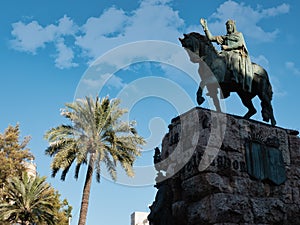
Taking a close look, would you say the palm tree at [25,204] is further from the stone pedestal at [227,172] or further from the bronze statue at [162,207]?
the stone pedestal at [227,172]

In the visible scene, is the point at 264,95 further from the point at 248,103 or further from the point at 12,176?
the point at 12,176

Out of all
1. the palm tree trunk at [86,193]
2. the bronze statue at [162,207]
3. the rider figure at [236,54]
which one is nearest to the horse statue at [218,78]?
the rider figure at [236,54]

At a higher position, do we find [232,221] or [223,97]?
[223,97]

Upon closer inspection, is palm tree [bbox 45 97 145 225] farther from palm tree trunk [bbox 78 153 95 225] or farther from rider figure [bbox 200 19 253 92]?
rider figure [bbox 200 19 253 92]

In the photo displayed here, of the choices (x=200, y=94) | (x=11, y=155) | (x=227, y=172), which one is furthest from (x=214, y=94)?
(x=11, y=155)

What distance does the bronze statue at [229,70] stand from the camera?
382 inches

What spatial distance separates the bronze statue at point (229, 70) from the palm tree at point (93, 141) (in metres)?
9.79

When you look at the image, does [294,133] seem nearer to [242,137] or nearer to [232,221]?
[242,137]

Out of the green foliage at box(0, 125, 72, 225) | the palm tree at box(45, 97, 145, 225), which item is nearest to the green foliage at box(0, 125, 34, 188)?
the green foliage at box(0, 125, 72, 225)

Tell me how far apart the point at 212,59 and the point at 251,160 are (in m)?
2.55

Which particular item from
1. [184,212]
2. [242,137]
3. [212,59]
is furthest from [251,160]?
[212,59]

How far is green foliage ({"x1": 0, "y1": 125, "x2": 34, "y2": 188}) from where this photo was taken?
1075 inches

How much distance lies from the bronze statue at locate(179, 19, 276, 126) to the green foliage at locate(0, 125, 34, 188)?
67.2ft

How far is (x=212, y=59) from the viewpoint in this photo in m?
9.77
